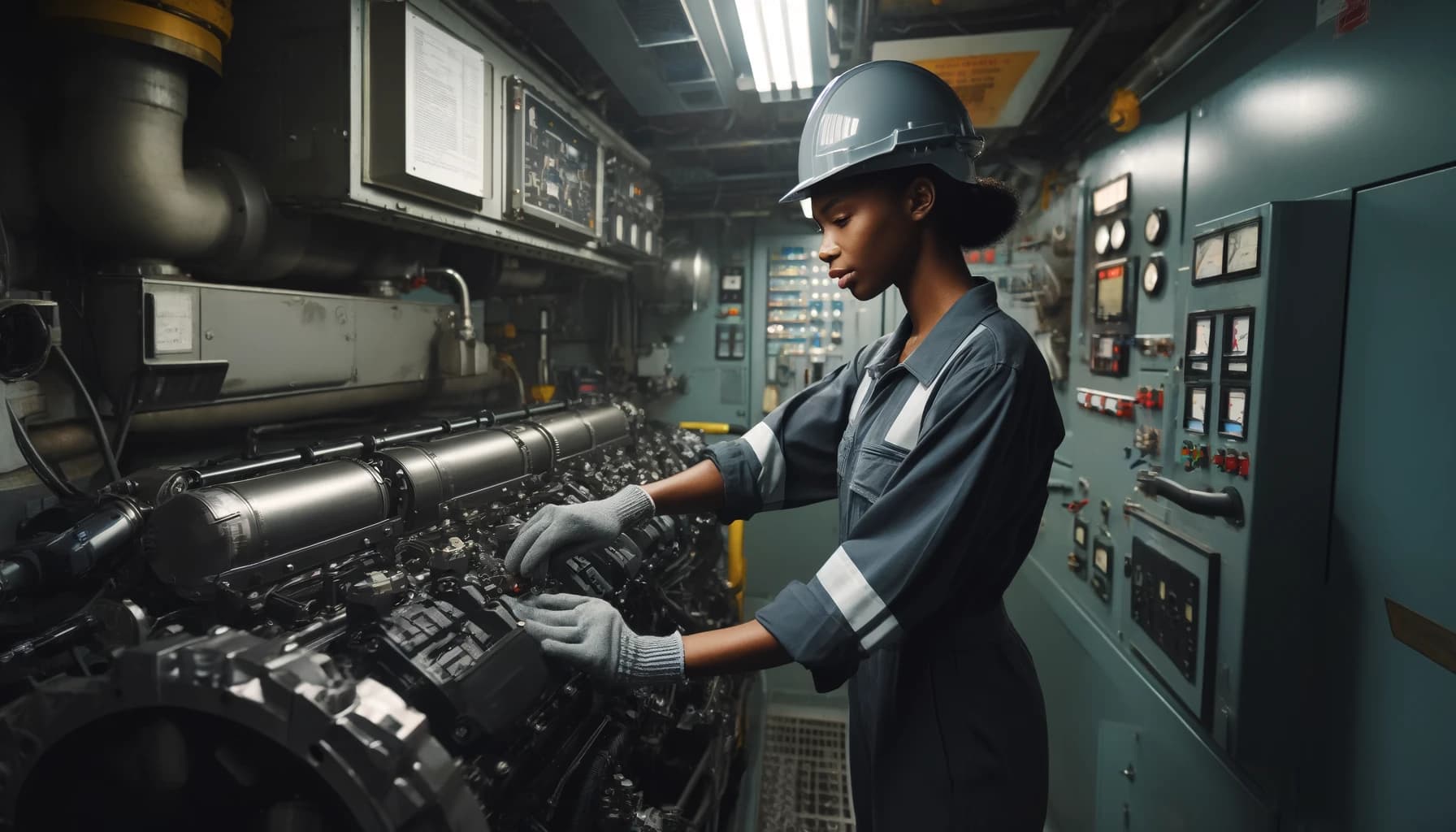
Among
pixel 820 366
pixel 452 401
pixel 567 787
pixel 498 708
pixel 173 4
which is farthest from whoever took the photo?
pixel 820 366

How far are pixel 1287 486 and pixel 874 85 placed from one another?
1.39m

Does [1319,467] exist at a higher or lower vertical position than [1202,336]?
lower

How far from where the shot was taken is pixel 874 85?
1.42m

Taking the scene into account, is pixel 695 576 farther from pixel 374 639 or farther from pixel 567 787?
pixel 374 639

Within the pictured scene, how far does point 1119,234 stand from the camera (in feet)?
9.86

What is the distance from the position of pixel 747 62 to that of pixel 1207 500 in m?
2.75

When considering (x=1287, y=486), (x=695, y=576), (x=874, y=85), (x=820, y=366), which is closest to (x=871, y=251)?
(x=874, y=85)

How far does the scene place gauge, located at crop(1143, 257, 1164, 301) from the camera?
2.66 meters

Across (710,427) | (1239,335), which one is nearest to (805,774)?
(710,427)

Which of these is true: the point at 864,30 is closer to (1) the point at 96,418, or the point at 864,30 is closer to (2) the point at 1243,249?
(2) the point at 1243,249

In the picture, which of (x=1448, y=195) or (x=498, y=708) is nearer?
(x=498, y=708)

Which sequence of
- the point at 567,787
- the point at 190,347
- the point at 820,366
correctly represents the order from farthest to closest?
the point at 820,366
the point at 190,347
the point at 567,787

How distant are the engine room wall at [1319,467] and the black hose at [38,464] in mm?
2995

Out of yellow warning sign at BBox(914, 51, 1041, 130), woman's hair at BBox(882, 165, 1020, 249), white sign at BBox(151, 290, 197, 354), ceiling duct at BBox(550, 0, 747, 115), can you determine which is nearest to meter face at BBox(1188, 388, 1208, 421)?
woman's hair at BBox(882, 165, 1020, 249)
